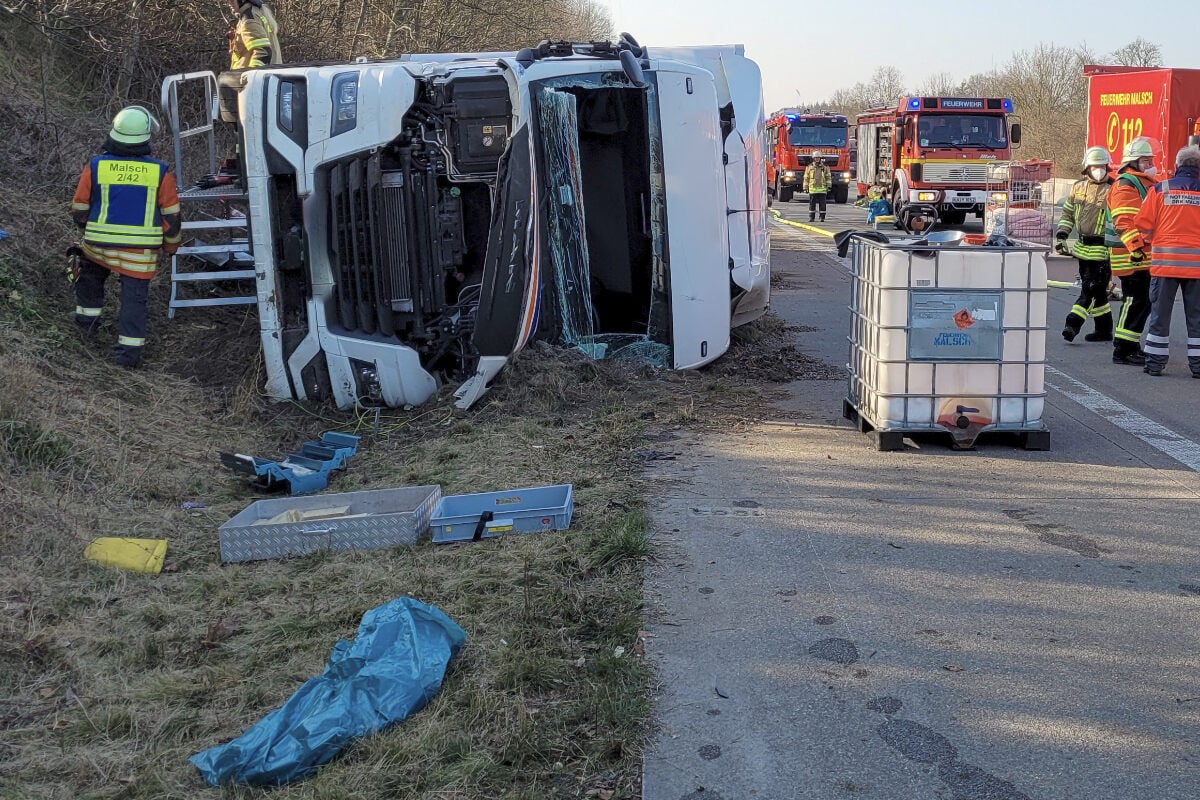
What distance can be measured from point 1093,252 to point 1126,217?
729mm

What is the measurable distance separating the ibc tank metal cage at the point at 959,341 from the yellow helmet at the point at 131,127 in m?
4.93

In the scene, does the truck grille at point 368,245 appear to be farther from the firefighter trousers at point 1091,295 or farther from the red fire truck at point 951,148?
the red fire truck at point 951,148

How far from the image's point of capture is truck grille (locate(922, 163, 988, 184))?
79.4 feet

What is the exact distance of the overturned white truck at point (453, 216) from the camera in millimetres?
7320

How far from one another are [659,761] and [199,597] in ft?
7.24

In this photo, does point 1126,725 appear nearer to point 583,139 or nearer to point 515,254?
point 515,254

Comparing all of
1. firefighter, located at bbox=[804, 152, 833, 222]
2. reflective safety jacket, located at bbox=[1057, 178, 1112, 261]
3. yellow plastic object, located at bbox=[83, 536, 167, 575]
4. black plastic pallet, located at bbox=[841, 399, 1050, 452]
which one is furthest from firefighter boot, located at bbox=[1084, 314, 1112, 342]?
firefighter, located at bbox=[804, 152, 833, 222]

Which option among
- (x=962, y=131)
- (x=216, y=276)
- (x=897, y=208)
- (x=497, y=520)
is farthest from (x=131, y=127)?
(x=897, y=208)

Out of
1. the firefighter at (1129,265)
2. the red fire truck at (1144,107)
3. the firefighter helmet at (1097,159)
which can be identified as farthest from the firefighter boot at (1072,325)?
the red fire truck at (1144,107)

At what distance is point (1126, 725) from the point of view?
11.0 feet

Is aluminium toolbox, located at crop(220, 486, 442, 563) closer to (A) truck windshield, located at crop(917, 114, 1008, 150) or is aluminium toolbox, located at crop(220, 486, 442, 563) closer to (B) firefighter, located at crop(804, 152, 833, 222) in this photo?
(A) truck windshield, located at crop(917, 114, 1008, 150)

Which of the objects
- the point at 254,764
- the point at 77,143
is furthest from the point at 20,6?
the point at 254,764

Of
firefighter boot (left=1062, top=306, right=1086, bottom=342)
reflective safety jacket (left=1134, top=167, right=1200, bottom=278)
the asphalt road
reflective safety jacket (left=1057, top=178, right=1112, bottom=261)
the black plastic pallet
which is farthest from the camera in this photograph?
firefighter boot (left=1062, top=306, right=1086, bottom=342)

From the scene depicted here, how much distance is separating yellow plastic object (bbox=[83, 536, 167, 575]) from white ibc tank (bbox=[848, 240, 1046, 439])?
377 cm
